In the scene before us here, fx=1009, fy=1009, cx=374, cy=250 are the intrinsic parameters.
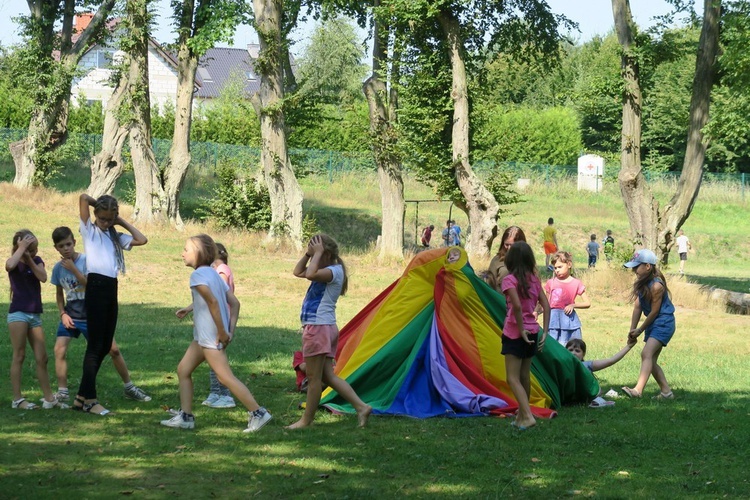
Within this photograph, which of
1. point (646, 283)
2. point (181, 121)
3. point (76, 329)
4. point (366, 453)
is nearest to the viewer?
point (366, 453)

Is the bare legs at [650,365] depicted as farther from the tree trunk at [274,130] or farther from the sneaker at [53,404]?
the tree trunk at [274,130]

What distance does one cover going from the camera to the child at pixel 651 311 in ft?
36.6

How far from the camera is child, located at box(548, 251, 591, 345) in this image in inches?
472

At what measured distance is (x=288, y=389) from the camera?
11352mm

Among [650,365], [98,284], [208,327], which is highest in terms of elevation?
[98,284]

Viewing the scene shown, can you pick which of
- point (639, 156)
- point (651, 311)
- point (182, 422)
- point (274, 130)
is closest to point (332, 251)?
point (182, 422)

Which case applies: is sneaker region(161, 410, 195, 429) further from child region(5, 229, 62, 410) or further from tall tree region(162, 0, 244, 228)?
tall tree region(162, 0, 244, 228)

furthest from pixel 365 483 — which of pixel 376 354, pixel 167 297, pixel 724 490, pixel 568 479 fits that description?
pixel 167 297

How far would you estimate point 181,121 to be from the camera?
3391cm

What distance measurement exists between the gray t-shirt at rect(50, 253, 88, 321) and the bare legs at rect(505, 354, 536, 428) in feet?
13.2

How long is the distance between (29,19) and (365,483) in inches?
1321

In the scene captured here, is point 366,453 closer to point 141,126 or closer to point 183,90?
point 141,126

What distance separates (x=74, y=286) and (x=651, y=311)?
616cm

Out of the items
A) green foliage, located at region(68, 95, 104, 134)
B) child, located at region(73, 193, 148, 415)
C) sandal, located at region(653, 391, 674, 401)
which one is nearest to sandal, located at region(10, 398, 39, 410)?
child, located at region(73, 193, 148, 415)
